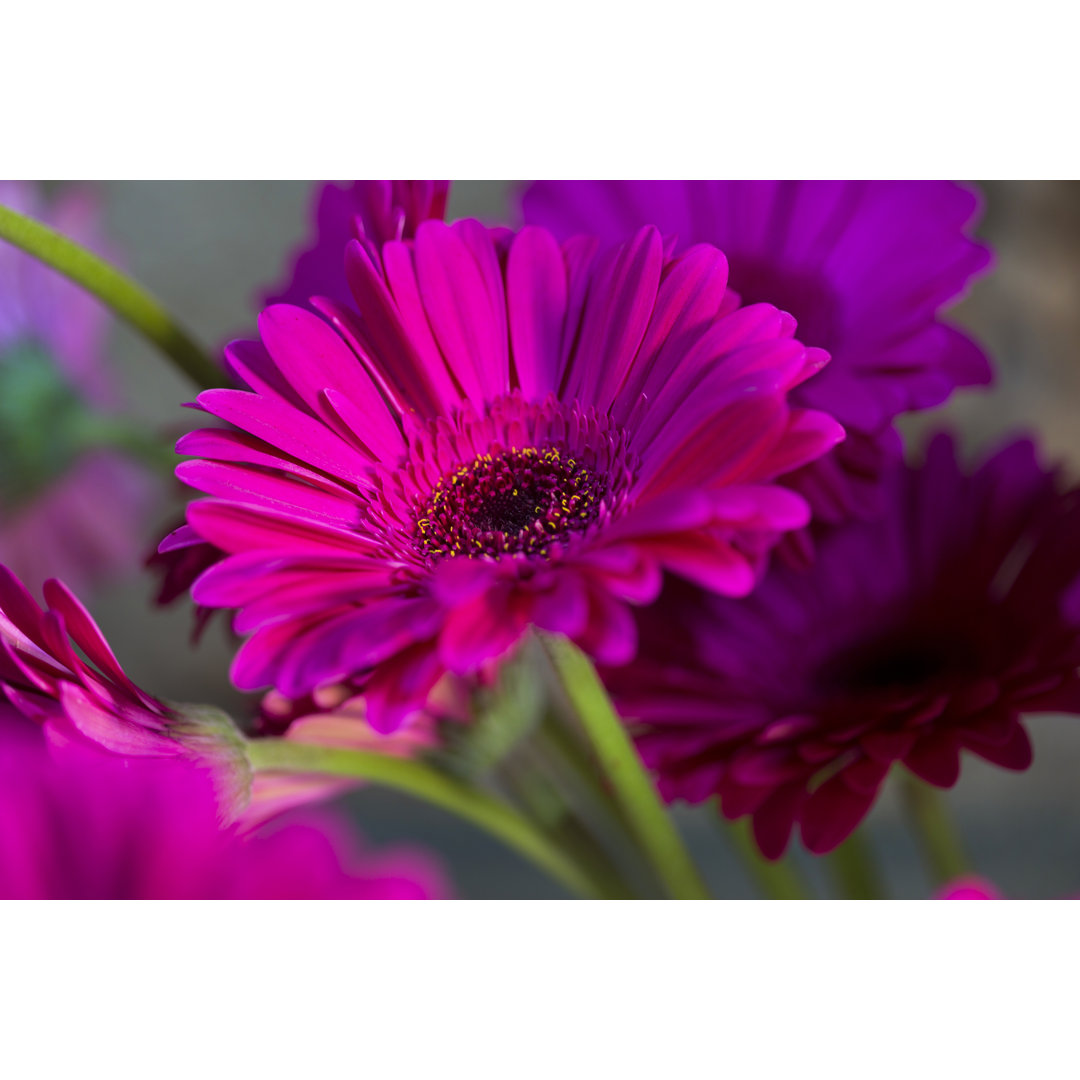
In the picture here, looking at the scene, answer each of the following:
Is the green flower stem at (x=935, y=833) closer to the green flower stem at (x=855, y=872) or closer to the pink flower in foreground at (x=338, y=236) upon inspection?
the green flower stem at (x=855, y=872)

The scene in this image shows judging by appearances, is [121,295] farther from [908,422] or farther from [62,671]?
[908,422]

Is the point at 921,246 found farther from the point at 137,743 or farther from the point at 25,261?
the point at 25,261

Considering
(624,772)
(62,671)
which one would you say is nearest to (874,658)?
(624,772)

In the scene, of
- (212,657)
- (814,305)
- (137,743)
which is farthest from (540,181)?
(212,657)

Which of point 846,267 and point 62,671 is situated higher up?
point 846,267

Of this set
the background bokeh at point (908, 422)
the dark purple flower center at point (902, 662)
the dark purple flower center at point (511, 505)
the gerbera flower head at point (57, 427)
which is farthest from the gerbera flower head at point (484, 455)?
the background bokeh at point (908, 422)

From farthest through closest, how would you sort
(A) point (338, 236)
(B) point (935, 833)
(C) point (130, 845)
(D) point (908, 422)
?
(D) point (908, 422), (B) point (935, 833), (A) point (338, 236), (C) point (130, 845)
